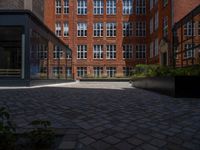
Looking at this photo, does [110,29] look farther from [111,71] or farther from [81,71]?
[81,71]

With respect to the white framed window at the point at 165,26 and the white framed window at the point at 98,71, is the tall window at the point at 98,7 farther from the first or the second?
the white framed window at the point at 165,26

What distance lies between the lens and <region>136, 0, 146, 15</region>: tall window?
127ft

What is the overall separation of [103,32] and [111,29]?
1.72 meters

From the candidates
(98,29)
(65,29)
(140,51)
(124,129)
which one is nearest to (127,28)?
(140,51)

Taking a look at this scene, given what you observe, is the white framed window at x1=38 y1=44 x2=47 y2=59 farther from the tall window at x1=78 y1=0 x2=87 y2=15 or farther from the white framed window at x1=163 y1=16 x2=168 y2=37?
the tall window at x1=78 y1=0 x2=87 y2=15

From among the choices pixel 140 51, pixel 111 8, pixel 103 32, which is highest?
pixel 111 8

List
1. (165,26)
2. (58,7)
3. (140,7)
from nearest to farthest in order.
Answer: (165,26), (140,7), (58,7)

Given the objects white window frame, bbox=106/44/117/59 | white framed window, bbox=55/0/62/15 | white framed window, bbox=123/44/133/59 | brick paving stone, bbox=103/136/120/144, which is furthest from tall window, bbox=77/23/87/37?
brick paving stone, bbox=103/136/120/144

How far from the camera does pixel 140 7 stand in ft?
128

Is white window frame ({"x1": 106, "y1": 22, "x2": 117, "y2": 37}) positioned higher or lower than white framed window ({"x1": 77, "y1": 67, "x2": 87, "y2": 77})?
higher

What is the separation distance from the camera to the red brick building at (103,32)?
38.5 m

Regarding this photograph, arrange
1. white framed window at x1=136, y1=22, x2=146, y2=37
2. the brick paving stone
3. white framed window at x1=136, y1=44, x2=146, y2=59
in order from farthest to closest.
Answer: white framed window at x1=136, y1=22, x2=146, y2=37 → white framed window at x1=136, y1=44, x2=146, y2=59 → the brick paving stone

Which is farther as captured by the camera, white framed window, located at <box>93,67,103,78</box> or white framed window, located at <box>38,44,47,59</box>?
white framed window, located at <box>93,67,103,78</box>

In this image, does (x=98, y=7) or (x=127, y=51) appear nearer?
(x=127, y=51)
